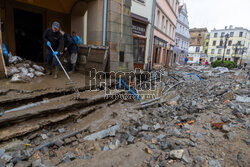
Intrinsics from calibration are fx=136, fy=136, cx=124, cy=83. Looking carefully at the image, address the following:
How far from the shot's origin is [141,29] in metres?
11.6

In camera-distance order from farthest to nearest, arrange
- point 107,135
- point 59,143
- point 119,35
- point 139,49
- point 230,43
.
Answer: point 230,43 → point 139,49 → point 119,35 → point 107,135 → point 59,143

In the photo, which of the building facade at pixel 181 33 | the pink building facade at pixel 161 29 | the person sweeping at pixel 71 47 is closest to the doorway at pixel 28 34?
the person sweeping at pixel 71 47

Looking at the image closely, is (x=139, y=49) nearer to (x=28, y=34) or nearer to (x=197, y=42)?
(x=28, y=34)

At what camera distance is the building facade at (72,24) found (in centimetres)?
567

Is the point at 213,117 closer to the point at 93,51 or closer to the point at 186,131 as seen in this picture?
the point at 186,131

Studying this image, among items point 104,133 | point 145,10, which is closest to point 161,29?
point 145,10

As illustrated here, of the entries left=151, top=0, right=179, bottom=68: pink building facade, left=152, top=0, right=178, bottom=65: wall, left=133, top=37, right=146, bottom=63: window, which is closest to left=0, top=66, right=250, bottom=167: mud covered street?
left=133, top=37, right=146, bottom=63: window

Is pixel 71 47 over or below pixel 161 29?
below

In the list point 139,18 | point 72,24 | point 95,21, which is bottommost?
point 95,21

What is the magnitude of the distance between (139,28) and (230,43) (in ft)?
179

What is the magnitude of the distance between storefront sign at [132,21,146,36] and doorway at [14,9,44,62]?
6.39 m

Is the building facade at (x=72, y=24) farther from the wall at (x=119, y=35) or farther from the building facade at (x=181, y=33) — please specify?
the building facade at (x=181, y=33)

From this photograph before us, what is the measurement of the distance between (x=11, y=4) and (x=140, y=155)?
328 inches

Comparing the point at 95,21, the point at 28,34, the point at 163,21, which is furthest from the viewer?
the point at 163,21
